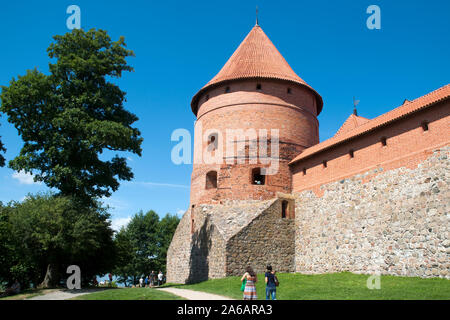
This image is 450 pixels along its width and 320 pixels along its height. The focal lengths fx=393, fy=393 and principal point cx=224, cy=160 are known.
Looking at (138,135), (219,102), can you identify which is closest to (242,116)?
(219,102)

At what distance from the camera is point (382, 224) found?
44.3 ft

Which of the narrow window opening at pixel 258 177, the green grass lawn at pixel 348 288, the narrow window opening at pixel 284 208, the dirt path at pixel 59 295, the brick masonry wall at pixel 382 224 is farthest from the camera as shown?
the narrow window opening at pixel 258 177

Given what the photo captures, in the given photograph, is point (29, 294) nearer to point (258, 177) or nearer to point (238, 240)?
point (238, 240)

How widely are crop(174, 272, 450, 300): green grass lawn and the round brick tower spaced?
17.1ft

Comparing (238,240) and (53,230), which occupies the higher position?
(53,230)

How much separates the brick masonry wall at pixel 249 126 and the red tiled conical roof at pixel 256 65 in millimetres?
353

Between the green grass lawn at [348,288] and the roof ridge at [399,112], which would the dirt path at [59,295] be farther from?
the roof ridge at [399,112]

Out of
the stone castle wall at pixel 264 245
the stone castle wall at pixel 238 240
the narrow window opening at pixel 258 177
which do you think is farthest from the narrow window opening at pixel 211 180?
the stone castle wall at pixel 264 245

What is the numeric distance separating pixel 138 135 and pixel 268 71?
7495mm

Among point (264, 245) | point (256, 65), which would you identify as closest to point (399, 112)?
point (264, 245)

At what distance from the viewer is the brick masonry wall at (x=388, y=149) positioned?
487 inches

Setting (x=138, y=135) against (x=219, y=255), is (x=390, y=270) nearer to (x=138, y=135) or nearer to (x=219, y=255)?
(x=219, y=255)

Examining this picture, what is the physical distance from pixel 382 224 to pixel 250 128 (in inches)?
313

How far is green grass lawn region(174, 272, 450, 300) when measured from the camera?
955 centimetres
